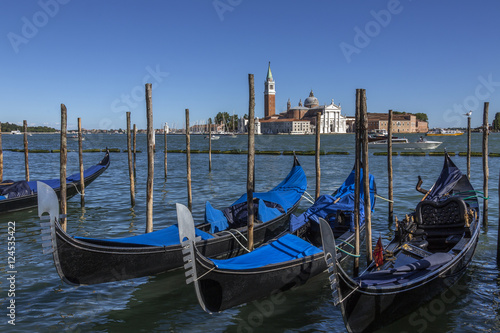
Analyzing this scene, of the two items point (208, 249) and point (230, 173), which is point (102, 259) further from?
point (230, 173)

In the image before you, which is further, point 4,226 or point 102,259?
point 4,226

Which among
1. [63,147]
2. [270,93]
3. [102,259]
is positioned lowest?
[102,259]

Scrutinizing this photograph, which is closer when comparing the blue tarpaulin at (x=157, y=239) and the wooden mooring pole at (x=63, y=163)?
the blue tarpaulin at (x=157, y=239)

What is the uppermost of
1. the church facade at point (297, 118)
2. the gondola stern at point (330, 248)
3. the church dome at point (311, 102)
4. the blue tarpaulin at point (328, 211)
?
the church dome at point (311, 102)

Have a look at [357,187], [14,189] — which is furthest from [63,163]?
[357,187]

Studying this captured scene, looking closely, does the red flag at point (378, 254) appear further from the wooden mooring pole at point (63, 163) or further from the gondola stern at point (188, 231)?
the wooden mooring pole at point (63, 163)

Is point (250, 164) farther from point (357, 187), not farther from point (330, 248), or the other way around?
point (330, 248)

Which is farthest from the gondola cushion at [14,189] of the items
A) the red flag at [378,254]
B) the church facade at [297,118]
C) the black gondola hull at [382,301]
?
the church facade at [297,118]

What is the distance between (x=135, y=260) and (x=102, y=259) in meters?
0.54

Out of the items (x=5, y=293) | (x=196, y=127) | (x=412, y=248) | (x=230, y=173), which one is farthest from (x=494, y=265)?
(x=196, y=127)

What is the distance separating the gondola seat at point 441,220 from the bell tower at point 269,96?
401 feet

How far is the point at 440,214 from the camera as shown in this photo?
731 centimetres

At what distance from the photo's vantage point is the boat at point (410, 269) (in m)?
4.44

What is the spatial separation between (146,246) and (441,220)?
195 inches
